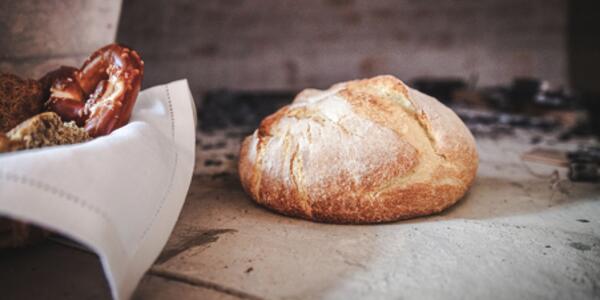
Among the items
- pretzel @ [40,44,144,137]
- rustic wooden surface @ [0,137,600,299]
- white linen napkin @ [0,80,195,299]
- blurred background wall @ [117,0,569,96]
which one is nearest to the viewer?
white linen napkin @ [0,80,195,299]

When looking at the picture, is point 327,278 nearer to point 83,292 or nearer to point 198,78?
point 83,292

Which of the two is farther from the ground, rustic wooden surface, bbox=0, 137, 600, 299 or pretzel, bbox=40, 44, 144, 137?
pretzel, bbox=40, 44, 144, 137

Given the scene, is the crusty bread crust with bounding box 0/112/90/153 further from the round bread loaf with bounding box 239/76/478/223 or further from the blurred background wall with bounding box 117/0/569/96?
the blurred background wall with bounding box 117/0/569/96

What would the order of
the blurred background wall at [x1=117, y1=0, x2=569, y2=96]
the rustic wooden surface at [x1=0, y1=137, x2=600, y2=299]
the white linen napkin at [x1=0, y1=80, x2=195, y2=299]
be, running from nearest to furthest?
the white linen napkin at [x1=0, y1=80, x2=195, y2=299] → the rustic wooden surface at [x1=0, y1=137, x2=600, y2=299] → the blurred background wall at [x1=117, y1=0, x2=569, y2=96]

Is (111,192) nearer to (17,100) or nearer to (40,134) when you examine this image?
(40,134)

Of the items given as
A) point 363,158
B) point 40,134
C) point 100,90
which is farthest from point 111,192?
point 363,158

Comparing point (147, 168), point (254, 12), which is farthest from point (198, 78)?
point (147, 168)

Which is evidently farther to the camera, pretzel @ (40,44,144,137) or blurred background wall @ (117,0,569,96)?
blurred background wall @ (117,0,569,96)

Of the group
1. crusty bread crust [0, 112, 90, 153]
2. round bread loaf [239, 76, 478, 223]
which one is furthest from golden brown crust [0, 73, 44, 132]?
round bread loaf [239, 76, 478, 223]
